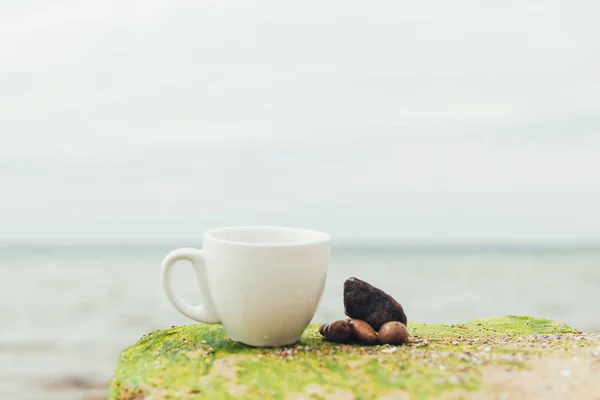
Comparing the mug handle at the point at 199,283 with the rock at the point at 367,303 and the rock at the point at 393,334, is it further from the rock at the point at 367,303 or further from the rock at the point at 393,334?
the rock at the point at 393,334

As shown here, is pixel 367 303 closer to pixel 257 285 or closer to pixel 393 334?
pixel 393 334

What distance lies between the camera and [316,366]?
84.9 inches

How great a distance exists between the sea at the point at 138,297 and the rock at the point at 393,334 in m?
3.37

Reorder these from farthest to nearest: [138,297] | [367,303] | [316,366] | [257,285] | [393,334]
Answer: [138,297], [367,303], [393,334], [257,285], [316,366]

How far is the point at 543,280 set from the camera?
11211 millimetres

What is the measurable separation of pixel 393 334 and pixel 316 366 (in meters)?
0.49

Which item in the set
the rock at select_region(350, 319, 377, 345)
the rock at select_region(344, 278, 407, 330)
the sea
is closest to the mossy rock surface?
the rock at select_region(350, 319, 377, 345)

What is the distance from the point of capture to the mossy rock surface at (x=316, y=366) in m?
1.94

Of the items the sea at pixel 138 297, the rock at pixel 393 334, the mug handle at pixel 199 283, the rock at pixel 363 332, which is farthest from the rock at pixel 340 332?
the sea at pixel 138 297

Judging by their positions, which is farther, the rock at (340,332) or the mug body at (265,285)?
the rock at (340,332)

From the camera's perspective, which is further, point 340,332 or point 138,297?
point 138,297

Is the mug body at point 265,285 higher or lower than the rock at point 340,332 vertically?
higher

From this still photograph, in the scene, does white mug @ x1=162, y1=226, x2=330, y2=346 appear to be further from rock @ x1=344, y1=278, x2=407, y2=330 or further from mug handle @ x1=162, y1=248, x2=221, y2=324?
rock @ x1=344, y1=278, x2=407, y2=330

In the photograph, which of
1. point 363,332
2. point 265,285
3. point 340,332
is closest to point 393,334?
point 363,332
